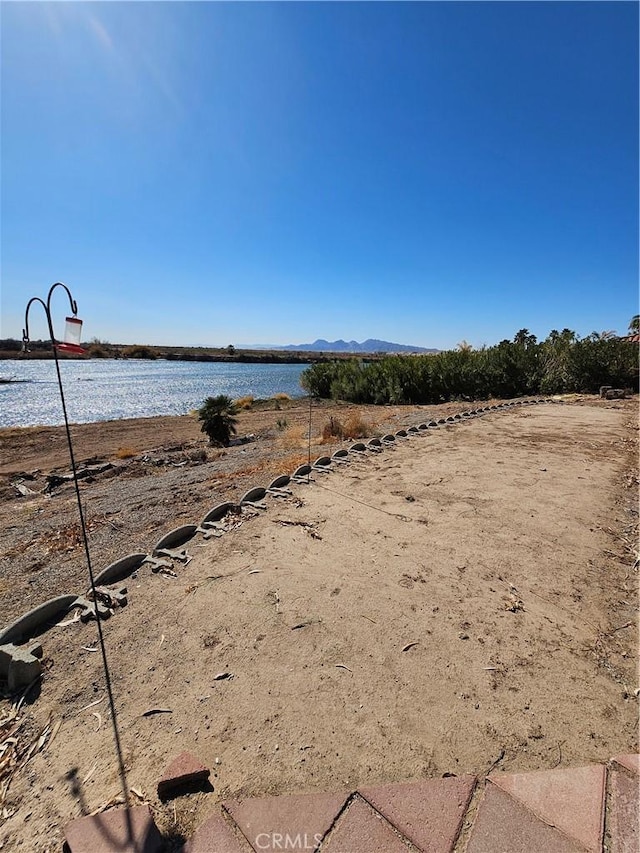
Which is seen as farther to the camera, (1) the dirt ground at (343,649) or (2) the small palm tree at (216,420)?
(2) the small palm tree at (216,420)

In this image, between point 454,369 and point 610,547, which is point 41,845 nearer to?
point 610,547

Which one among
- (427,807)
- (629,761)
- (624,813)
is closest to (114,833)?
(427,807)

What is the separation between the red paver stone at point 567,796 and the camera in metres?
1.34

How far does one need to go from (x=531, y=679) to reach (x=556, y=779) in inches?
21.6

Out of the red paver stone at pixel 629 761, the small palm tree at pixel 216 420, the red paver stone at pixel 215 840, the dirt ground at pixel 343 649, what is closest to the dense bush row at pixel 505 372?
the small palm tree at pixel 216 420

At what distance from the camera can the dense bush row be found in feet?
54.2

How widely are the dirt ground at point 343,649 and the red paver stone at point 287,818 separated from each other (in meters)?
0.06

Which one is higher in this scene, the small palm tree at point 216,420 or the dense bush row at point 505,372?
A: the dense bush row at point 505,372

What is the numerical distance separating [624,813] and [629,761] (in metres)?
0.26

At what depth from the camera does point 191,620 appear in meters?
2.49

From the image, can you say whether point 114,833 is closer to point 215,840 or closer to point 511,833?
point 215,840

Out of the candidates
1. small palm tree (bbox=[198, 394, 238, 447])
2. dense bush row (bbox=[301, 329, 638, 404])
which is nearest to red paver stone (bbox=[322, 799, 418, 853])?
small palm tree (bbox=[198, 394, 238, 447])

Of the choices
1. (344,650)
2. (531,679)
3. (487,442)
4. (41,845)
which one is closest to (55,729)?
(41,845)

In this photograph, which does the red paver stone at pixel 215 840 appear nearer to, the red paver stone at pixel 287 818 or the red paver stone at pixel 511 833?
the red paver stone at pixel 287 818
